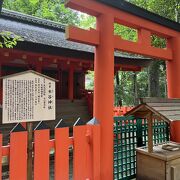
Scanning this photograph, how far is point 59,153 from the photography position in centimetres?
308

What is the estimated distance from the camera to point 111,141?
3729 millimetres

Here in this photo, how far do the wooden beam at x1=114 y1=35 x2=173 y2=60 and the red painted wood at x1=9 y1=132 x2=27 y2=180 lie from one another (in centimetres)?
223

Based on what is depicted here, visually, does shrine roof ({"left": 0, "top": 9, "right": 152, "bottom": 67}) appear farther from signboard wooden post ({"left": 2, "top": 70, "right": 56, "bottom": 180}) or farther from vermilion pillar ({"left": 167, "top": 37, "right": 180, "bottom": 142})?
signboard wooden post ({"left": 2, "top": 70, "right": 56, "bottom": 180})

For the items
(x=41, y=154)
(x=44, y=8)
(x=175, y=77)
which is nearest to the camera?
(x=41, y=154)

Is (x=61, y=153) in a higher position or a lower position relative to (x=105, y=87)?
lower

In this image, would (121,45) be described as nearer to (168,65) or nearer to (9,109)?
(168,65)

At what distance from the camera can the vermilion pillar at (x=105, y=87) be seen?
3.67 m

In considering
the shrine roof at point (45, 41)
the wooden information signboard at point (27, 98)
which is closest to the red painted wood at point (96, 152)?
the wooden information signboard at point (27, 98)

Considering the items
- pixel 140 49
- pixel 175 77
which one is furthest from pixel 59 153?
pixel 175 77

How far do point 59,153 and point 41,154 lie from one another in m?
0.28

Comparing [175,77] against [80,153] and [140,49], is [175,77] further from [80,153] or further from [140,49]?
[80,153]

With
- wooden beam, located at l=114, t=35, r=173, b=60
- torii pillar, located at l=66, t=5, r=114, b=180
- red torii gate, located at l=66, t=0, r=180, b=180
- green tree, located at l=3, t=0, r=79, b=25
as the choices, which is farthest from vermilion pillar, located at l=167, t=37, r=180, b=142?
green tree, located at l=3, t=0, r=79, b=25

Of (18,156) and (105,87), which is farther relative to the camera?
(105,87)

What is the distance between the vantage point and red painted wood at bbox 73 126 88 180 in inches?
129
